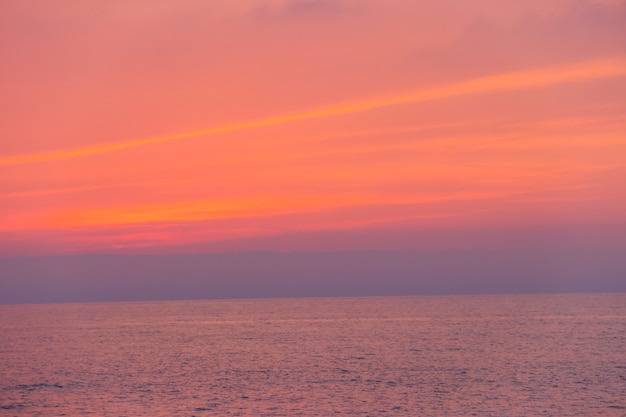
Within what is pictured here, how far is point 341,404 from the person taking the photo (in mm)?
63312

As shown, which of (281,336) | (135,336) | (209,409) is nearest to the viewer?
(209,409)

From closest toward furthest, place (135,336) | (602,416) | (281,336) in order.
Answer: (602,416) < (281,336) < (135,336)

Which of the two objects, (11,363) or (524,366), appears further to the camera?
(11,363)

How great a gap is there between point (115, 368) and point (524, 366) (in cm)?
4551

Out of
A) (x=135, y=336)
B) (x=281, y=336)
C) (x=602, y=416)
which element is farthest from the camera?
(x=135, y=336)

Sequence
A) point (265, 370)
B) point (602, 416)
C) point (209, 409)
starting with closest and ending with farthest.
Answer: point (602, 416)
point (209, 409)
point (265, 370)

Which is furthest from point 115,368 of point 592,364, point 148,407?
point 592,364

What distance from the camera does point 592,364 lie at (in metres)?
88.6

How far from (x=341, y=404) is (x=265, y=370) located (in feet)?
80.2

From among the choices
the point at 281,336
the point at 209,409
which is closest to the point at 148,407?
the point at 209,409

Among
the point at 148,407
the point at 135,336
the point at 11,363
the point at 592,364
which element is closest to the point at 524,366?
the point at 592,364

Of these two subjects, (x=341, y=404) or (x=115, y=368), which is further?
(x=115, y=368)

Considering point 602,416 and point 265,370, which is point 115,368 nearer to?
point 265,370

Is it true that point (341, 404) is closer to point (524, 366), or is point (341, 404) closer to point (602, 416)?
point (602, 416)
